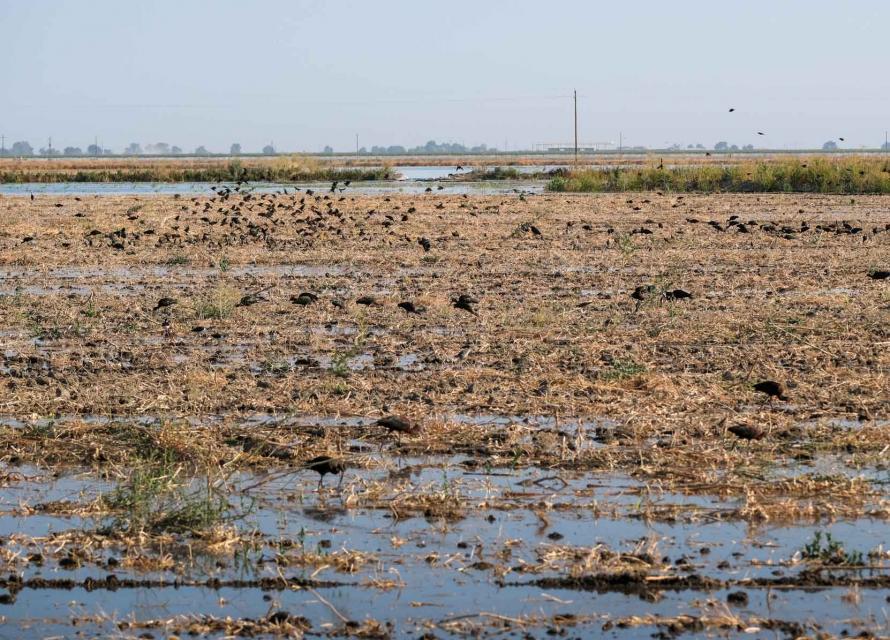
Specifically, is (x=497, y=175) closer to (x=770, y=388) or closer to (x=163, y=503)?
(x=770, y=388)

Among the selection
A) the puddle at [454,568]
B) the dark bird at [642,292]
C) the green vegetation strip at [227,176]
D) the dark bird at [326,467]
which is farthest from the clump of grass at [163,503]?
the green vegetation strip at [227,176]

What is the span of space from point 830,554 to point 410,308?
24.7ft

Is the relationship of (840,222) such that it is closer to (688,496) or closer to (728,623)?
(688,496)

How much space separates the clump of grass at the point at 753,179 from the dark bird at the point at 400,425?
30668 millimetres

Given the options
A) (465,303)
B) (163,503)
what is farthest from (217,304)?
(163,503)

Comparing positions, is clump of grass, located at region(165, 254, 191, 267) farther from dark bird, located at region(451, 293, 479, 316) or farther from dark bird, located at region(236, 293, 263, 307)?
dark bird, located at region(451, 293, 479, 316)

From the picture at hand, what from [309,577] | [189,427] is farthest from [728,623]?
[189,427]

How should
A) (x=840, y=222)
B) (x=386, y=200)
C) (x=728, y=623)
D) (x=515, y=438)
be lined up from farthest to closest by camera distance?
(x=386, y=200) → (x=840, y=222) → (x=515, y=438) → (x=728, y=623)

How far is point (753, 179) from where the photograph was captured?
3881 cm

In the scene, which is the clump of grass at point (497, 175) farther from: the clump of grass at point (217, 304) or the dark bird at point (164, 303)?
the dark bird at point (164, 303)

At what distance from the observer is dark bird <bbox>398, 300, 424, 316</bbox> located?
41.3 feet

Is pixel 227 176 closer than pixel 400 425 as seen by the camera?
No

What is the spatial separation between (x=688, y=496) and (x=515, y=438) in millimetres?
1369

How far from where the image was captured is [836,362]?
31.7 feet
